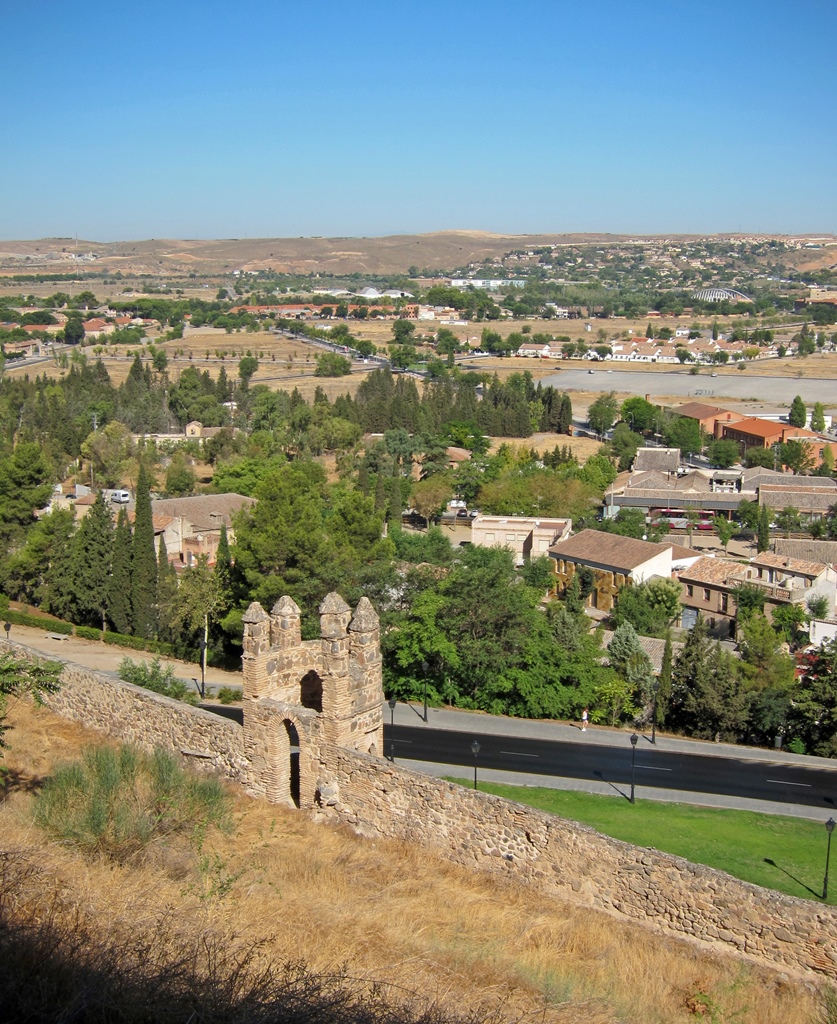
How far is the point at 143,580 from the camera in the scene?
32.5m

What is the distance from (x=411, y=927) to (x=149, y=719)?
6.76 meters

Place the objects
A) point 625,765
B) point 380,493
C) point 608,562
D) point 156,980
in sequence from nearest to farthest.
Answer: point 156,980
point 625,765
point 608,562
point 380,493

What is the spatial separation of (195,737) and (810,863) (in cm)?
1090

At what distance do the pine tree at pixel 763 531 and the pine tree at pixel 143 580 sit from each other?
2857 centimetres

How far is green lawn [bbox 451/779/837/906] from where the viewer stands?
17.4 meters

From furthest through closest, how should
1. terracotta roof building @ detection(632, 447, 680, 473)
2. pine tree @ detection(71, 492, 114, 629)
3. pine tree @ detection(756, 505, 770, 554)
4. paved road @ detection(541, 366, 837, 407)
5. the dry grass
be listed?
1. paved road @ detection(541, 366, 837, 407)
2. terracotta roof building @ detection(632, 447, 680, 473)
3. pine tree @ detection(756, 505, 770, 554)
4. pine tree @ detection(71, 492, 114, 629)
5. the dry grass

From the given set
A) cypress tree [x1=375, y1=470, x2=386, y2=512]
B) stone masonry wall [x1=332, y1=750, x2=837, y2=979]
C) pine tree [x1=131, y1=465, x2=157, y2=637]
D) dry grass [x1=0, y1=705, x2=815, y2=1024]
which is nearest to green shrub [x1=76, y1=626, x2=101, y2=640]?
pine tree [x1=131, y1=465, x2=157, y2=637]

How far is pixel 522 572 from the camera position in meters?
43.4

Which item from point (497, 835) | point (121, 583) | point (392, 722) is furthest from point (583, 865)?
point (121, 583)

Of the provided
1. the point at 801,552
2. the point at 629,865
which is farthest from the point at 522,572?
the point at 629,865

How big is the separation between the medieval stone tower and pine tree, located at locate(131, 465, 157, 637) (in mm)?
18355

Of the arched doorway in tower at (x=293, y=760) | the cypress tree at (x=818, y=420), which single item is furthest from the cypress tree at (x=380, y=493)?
the cypress tree at (x=818, y=420)

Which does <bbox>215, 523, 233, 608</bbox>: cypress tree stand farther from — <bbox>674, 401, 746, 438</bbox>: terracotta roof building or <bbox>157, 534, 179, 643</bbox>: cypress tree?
<bbox>674, 401, 746, 438</bbox>: terracotta roof building

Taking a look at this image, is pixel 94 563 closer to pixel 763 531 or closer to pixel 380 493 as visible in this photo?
pixel 380 493
